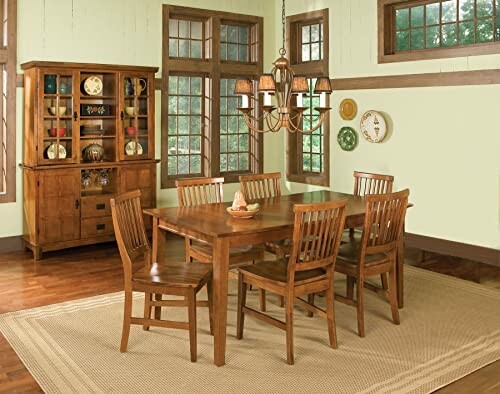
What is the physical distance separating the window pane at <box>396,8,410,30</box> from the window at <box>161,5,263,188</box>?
1.98 metres

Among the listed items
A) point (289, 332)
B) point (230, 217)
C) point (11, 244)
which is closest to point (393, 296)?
point (289, 332)

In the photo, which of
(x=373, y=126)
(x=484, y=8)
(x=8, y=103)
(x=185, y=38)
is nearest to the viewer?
(x=484, y=8)

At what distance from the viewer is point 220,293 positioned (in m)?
3.63

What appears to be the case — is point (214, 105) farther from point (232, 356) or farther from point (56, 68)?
point (232, 356)

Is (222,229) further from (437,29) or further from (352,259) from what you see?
(437,29)

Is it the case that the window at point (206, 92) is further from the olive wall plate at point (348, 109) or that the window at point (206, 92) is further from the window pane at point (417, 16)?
the window pane at point (417, 16)

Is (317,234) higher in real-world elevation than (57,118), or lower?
lower

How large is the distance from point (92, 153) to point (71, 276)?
1.50 metres

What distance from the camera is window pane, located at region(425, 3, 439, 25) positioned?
21.4ft

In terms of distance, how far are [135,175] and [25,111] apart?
1.31 m

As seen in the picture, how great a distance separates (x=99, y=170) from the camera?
21.7 ft

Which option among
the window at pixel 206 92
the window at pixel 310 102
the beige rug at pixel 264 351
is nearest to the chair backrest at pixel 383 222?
the beige rug at pixel 264 351

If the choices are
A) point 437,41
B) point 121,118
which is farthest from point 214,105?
point 437,41

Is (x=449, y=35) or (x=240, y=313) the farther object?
(x=449, y=35)
